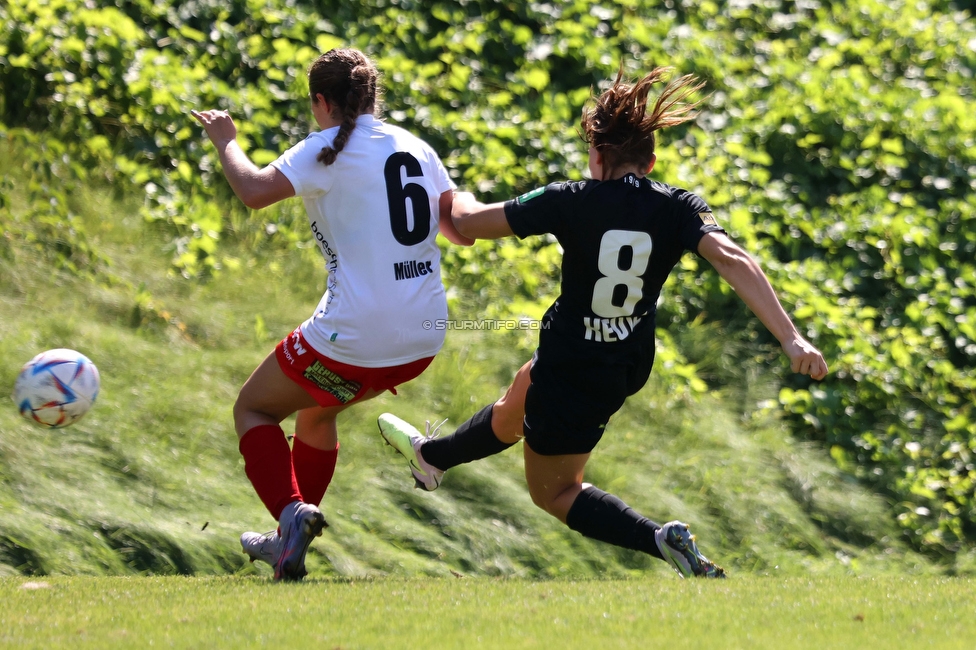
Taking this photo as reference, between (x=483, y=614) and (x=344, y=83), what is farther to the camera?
(x=344, y=83)

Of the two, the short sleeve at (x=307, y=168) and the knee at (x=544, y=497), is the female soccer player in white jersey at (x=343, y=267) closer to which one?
the short sleeve at (x=307, y=168)

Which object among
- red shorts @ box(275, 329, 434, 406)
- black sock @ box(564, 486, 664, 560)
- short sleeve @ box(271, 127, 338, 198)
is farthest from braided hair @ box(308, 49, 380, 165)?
black sock @ box(564, 486, 664, 560)

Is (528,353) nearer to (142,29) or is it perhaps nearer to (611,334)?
(611,334)

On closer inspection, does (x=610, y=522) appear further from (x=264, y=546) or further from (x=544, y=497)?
(x=264, y=546)

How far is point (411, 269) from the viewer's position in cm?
425

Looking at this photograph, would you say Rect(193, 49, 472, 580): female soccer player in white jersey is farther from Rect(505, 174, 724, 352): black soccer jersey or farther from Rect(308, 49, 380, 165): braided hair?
Rect(505, 174, 724, 352): black soccer jersey

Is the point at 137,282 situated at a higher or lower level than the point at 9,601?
higher

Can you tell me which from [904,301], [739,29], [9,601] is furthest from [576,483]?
[739,29]

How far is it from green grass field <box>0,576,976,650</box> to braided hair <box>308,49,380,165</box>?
174 centimetres

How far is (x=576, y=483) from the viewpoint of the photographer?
457 centimetres

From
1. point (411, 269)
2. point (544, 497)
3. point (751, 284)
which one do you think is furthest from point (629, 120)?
point (544, 497)

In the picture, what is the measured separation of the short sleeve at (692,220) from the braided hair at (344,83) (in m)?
1.26

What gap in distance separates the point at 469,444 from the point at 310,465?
2.25ft

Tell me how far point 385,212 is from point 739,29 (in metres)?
7.87
